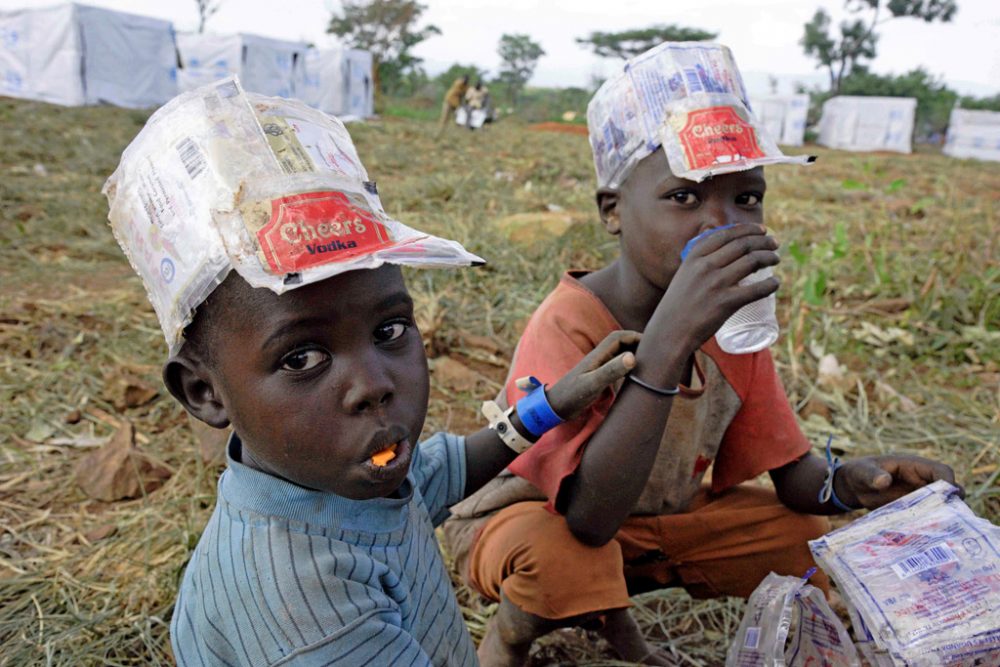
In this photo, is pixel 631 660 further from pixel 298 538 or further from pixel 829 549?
pixel 298 538

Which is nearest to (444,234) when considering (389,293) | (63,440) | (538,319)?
(63,440)

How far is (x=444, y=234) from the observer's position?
14.2 feet

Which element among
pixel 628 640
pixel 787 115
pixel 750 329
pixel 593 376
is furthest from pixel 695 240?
pixel 787 115

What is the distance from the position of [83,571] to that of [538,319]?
4.21ft

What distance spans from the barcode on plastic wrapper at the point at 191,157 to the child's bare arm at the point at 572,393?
2.24ft

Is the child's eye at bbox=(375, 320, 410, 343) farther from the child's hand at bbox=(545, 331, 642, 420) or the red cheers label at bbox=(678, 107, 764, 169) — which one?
the red cheers label at bbox=(678, 107, 764, 169)

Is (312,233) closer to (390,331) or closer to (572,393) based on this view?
(390,331)

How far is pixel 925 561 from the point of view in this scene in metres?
1.10

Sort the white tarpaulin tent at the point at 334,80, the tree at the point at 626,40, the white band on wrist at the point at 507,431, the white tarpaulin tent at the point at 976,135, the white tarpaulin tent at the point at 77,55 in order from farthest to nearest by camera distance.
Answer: the tree at the point at 626,40 < the white tarpaulin tent at the point at 334,80 < the white tarpaulin tent at the point at 976,135 < the white tarpaulin tent at the point at 77,55 < the white band on wrist at the point at 507,431

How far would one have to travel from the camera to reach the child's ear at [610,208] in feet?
5.30

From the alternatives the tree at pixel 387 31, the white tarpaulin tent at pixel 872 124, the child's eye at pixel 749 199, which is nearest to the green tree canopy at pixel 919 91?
the white tarpaulin tent at pixel 872 124

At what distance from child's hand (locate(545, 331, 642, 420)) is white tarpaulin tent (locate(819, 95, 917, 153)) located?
25.0 metres

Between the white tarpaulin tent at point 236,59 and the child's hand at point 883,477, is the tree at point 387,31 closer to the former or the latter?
the white tarpaulin tent at point 236,59

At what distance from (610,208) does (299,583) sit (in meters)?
1.06
